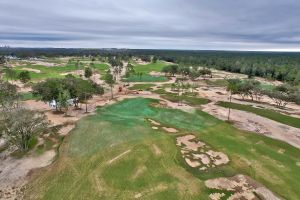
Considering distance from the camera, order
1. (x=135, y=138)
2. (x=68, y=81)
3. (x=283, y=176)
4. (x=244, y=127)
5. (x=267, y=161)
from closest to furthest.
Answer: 1. (x=283, y=176)
2. (x=267, y=161)
3. (x=135, y=138)
4. (x=244, y=127)
5. (x=68, y=81)

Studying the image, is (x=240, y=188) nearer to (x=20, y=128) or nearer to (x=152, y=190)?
(x=152, y=190)

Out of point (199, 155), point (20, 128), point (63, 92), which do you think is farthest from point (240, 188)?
point (63, 92)

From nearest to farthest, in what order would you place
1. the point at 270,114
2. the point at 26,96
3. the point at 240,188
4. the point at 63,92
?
1. the point at 240,188
2. the point at 63,92
3. the point at 270,114
4. the point at 26,96

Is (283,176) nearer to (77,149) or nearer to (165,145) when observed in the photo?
(165,145)

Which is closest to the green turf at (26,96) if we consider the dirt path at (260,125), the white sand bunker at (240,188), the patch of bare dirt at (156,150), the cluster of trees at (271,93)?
the dirt path at (260,125)

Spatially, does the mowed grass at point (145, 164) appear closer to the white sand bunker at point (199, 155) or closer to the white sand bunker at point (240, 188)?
the white sand bunker at point (240, 188)

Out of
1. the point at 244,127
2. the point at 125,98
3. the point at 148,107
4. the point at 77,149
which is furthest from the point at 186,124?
the point at 125,98
